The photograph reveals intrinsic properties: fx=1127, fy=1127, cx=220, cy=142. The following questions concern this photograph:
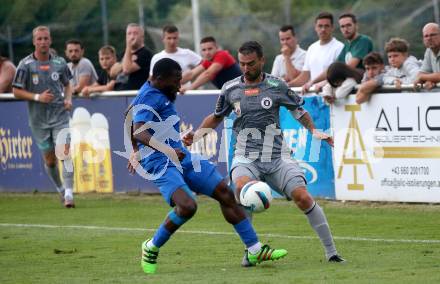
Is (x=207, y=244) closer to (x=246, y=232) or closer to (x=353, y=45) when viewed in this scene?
(x=246, y=232)

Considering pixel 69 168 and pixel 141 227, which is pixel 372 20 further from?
pixel 141 227

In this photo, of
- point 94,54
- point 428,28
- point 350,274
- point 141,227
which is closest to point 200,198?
point 141,227

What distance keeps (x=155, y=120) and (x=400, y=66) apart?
5.73 metres

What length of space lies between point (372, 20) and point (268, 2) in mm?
6975

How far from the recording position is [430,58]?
49.6 feet

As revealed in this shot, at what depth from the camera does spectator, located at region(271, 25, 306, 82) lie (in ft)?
57.0

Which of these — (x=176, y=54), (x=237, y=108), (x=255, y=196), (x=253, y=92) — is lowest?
(x=255, y=196)

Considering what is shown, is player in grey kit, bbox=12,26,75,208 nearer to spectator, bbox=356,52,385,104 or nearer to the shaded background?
spectator, bbox=356,52,385,104

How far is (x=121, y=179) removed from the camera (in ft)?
62.1

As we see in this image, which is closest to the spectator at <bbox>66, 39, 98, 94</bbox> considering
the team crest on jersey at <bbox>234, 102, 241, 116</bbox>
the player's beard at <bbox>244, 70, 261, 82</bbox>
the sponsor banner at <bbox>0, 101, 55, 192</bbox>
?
the sponsor banner at <bbox>0, 101, 55, 192</bbox>

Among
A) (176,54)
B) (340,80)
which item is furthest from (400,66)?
(176,54)

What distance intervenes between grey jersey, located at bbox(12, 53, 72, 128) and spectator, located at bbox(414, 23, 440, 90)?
5.72m

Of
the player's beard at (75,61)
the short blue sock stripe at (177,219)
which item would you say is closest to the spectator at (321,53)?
the player's beard at (75,61)

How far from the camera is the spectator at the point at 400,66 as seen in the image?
50.4 ft
